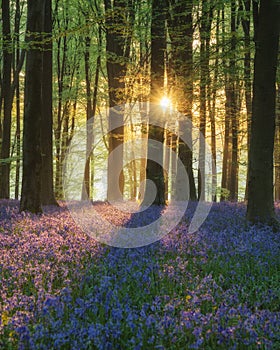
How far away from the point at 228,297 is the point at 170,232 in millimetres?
3859

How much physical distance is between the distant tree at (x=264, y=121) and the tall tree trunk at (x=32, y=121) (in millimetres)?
5862

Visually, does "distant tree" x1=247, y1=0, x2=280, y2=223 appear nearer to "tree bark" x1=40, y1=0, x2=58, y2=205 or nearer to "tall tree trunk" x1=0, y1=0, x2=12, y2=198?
"tree bark" x1=40, y1=0, x2=58, y2=205

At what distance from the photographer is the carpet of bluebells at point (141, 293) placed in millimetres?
3109

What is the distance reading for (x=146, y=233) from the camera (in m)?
7.83

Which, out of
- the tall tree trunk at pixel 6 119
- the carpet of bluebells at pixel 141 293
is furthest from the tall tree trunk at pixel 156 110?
the tall tree trunk at pixel 6 119

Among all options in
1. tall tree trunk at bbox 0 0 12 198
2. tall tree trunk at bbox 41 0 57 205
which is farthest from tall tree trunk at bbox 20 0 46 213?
tall tree trunk at bbox 0 0 12 198

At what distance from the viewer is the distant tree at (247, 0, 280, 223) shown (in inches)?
370

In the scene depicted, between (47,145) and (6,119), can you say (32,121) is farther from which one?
(6,119)

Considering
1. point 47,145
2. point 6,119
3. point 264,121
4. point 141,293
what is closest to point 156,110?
point 47,145

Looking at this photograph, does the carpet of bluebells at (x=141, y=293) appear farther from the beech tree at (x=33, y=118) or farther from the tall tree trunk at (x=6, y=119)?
the tall tree trunk at (x=6, y=119)

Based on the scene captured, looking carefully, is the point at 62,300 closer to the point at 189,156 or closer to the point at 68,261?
the point at 68,261

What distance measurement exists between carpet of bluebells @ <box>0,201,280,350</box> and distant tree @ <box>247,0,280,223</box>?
70.8 inches

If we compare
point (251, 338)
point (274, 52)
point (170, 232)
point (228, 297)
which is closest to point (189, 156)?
point (274, 52)

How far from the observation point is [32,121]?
36.4ft
